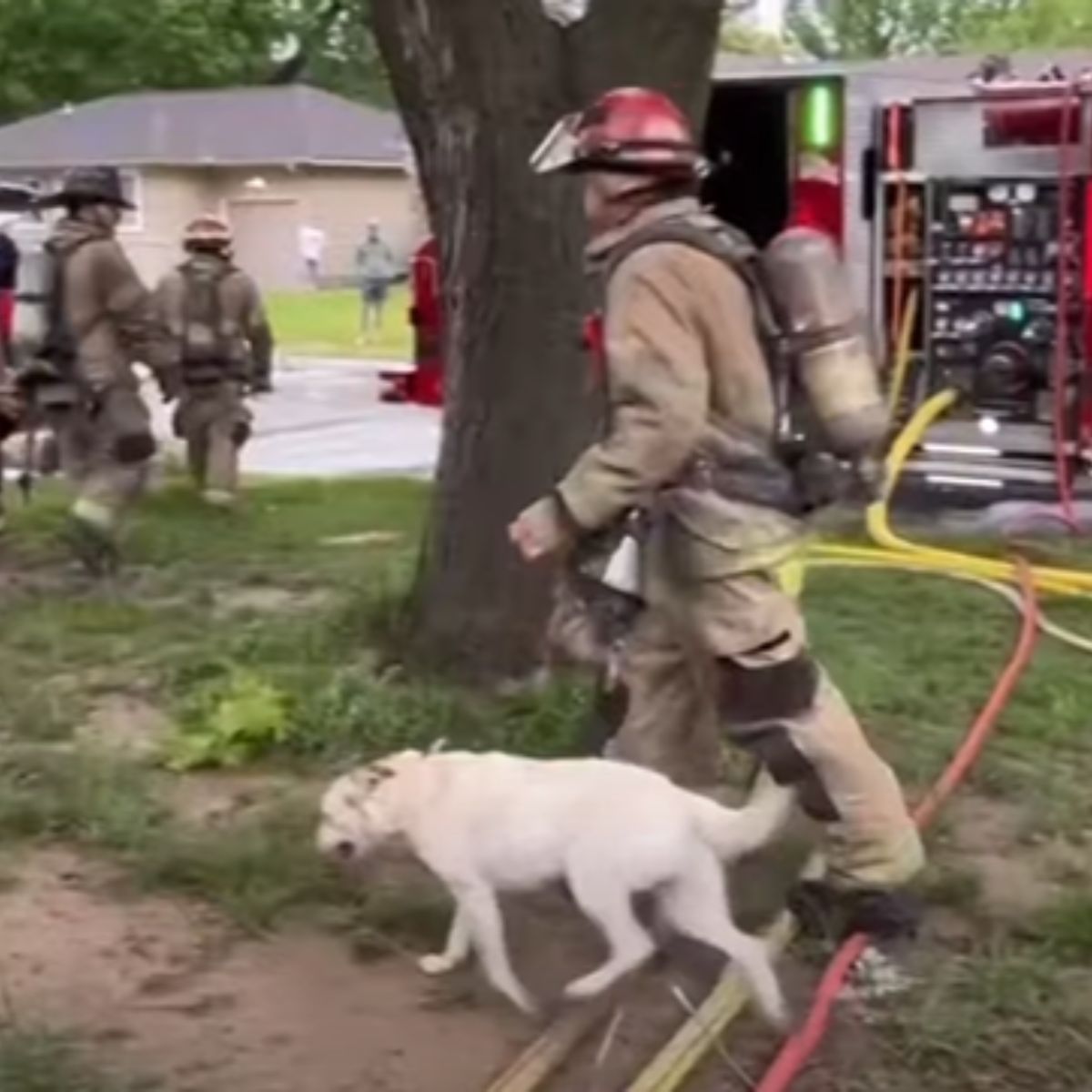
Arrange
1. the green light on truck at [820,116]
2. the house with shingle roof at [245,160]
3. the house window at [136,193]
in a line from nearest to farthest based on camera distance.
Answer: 1. the green light on truck at [820,116]
2. the house window at [136,193]
3. the house with shingle roof at [245,160]

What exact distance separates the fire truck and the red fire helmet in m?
7.50

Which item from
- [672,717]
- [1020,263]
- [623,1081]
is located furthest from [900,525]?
[623,1081]

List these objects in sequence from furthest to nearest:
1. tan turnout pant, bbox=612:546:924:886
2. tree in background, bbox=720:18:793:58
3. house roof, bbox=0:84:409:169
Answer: house roof, bbox=0:84:409:169 < tree in background, bbox=720:18:793:58 < tan turnout pant, bbox=612:546:924:886

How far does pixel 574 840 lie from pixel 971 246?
346 inches

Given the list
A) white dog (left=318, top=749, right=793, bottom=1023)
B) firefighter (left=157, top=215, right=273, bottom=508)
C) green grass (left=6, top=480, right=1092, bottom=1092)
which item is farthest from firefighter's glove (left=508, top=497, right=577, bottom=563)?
firefighter (left=157, top=215, right=273, bottom=508)

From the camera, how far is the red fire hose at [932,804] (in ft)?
15.3

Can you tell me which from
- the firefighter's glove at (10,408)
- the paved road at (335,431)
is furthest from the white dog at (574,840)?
the paved road at (335,431)

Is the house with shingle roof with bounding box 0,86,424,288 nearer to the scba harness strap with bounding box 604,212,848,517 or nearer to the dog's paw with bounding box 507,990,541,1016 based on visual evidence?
the scba harness strap with bounding box 604,212,848,517

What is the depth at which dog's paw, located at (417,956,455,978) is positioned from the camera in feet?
17.0

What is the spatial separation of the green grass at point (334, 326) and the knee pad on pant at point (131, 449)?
46.6 feet

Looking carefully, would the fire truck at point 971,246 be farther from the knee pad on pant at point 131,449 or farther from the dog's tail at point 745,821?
the dog's tail at point 745,821

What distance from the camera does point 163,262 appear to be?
46.7m

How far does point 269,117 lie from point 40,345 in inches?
1641

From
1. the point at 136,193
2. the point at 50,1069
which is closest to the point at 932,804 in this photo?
the point at 50,1069
